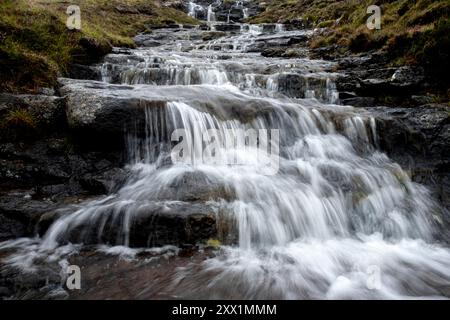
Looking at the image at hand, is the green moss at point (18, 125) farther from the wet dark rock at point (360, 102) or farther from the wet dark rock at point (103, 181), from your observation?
the wet dark rock at point (360, 102)

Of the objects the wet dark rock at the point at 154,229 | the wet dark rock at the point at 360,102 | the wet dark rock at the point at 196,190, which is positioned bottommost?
the wet dark rock at the point at 154,229

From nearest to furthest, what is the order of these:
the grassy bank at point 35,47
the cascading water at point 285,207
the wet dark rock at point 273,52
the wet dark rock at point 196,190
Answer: the cascading water at point 285,207 < the wet dark rock at point 196,190 < the grassy bank at point 35,47 < the wet dark rock at point 273,52

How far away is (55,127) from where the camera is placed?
22.3 feet

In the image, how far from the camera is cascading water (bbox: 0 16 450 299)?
4344mm

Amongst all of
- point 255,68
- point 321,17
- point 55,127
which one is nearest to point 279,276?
point 55,127

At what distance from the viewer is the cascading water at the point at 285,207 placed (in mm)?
4344

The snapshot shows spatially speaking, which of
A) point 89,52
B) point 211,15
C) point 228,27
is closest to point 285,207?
point 89,52

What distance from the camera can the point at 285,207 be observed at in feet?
18.8

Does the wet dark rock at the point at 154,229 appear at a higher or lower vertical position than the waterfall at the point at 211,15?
lower

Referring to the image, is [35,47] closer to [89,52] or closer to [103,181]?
[89,52]

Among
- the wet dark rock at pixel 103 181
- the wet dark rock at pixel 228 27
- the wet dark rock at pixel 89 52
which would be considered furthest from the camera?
the wet dark rock at pixel 228 27

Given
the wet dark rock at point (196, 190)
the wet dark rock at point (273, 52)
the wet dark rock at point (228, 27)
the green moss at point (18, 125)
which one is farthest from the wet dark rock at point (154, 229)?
the wet dark rock at point (228, 27)
